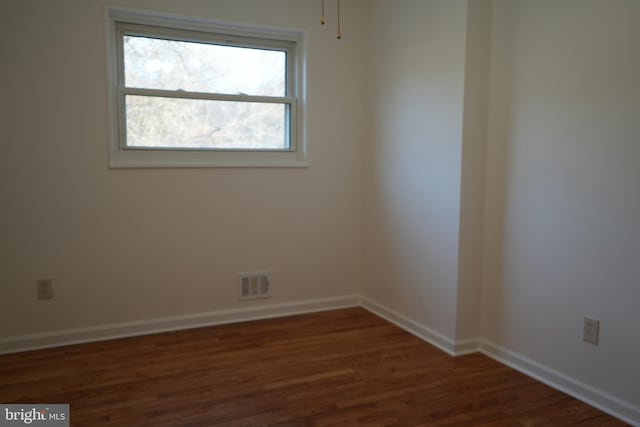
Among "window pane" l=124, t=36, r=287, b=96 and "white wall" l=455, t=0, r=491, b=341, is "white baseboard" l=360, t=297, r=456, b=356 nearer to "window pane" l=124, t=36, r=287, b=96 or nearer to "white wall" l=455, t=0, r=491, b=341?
"white wall" l=455, t=0, r=491, b=341

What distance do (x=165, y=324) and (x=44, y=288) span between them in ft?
2.50

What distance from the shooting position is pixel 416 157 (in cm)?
313

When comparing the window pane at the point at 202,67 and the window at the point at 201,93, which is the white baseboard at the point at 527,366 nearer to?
the window at the point at 201,93

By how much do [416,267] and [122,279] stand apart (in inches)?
75.4

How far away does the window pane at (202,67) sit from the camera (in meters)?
3.13

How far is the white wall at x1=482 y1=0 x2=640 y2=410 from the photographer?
210cm

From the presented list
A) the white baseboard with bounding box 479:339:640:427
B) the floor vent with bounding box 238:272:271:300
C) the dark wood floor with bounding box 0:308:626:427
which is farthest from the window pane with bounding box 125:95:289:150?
the white baseboard with bounding box 479:339:640:427

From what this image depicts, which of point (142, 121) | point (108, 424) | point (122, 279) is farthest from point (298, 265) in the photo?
point (108, 424)

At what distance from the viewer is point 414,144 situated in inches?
124

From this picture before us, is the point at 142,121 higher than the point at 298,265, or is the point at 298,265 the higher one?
the point at 142,121

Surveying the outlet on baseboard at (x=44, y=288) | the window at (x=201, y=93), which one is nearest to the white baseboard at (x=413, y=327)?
the window at (x=201, y=93)

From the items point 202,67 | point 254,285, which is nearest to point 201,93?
point 202,67

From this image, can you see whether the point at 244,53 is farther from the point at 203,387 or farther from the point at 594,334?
the point at 594,334

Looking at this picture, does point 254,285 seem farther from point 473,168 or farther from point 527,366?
point 527,366
